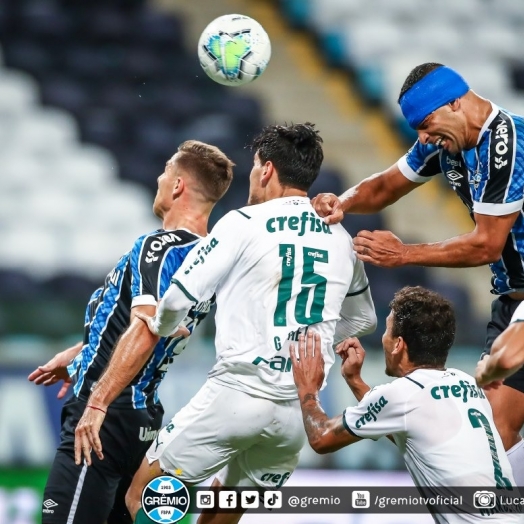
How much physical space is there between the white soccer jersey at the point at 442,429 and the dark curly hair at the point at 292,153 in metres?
1.01

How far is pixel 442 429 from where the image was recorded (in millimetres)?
3783

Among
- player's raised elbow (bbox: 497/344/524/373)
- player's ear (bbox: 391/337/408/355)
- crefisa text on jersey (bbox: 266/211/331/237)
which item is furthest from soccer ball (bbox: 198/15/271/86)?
player's raised elbow (bbox: 497/344/524/373)

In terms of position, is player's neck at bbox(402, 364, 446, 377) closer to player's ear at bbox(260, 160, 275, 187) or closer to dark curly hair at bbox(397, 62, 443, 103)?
player's ear at bbox(260, 160, 275, 187)

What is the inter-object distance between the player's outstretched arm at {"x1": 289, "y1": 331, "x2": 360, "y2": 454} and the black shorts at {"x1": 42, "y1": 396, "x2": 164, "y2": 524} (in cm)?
86

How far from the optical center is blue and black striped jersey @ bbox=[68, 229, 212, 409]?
4355 millimetres

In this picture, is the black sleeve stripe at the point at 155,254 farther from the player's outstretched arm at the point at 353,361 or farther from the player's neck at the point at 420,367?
the player's neck at the point at 420,367

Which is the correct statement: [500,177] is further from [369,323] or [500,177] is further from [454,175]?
[369,323]

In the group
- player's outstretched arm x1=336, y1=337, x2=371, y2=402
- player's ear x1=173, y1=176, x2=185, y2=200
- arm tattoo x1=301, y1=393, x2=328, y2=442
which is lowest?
arm tattoo x1=301, y1=393, x2=328, y2=442

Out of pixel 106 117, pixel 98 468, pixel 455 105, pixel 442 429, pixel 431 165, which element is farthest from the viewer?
pixel 106 117

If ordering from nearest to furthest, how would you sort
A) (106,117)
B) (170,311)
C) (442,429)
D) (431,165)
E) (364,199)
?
(442,429) → (170,311) → (431,165) → (364,199) → (106,117)

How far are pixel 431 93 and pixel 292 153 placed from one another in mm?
651

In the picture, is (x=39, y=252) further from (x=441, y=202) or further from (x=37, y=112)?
(x=441, y=202)

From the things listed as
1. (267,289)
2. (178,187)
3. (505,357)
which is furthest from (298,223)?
(505,357)

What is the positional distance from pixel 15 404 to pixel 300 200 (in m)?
3.18
